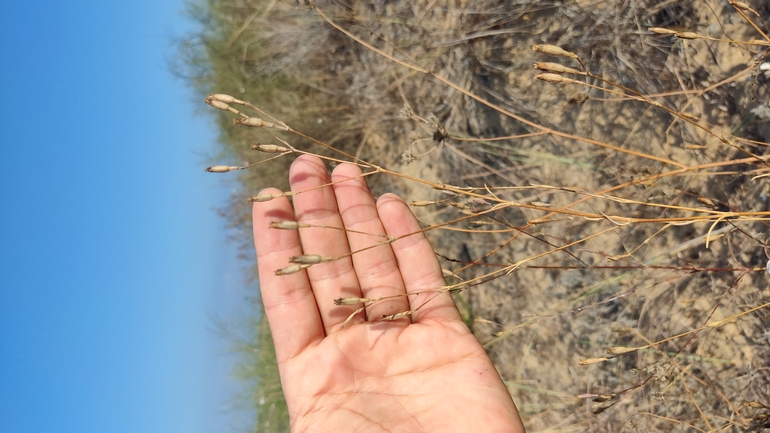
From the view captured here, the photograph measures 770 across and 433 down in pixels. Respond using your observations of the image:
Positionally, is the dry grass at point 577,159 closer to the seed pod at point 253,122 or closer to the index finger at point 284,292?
the seed pod at point 253,122

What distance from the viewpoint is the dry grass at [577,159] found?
5.82ft

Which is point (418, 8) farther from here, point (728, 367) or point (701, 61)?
point (728, 367)

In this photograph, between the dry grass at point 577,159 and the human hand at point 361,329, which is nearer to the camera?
the human hand at point 361,329

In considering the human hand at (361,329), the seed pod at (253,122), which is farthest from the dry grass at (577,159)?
the human hand at (361,329)

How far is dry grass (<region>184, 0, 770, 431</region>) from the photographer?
69.8 inches

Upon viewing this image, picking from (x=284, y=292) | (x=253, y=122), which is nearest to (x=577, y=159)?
(x=284, y=292)

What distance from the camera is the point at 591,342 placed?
231 cm

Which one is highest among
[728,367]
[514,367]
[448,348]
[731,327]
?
[448,348]

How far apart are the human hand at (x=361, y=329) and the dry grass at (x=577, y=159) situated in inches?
6.9

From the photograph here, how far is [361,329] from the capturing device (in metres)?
1.68

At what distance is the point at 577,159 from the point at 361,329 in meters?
1.24

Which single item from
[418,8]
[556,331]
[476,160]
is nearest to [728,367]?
[556,331]

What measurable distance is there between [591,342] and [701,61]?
1248mm

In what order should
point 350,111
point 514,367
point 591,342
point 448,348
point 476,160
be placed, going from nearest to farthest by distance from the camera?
point 448,348
point 591,342
point 476,160
point 514,367
point 350,111
